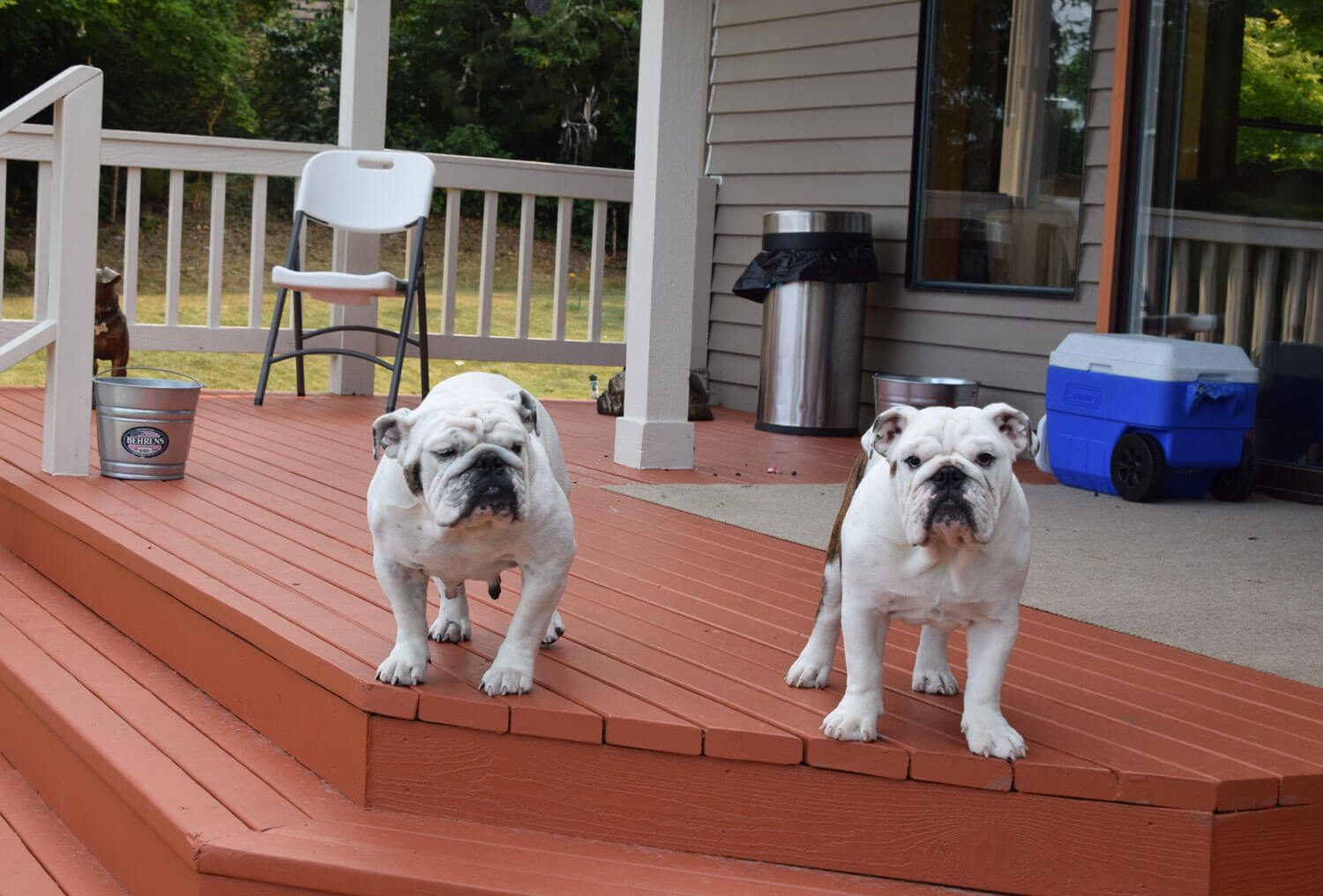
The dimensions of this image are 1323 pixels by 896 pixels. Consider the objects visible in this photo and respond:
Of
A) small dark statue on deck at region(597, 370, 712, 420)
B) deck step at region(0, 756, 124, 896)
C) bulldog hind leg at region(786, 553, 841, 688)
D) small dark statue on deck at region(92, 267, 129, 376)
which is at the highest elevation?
small dark statue on deck at region(92, 267, 129, 376)

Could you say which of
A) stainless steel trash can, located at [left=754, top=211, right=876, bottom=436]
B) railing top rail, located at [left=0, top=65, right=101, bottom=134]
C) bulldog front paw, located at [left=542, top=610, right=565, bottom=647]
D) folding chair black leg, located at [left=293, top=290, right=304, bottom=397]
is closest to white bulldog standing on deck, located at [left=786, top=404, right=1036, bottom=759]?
bulldog front paw, located at [left=542, top=610, right=565, bottom=647]

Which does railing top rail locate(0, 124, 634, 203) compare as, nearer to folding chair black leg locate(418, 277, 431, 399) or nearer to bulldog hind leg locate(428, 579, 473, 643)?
folding chair black leg locate(418, 277, 431, 399)

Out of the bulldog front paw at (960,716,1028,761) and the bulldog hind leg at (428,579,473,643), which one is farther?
the bulldog hind leg at (428,579,473,643)

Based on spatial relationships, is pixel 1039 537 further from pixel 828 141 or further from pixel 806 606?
pixel 828 141

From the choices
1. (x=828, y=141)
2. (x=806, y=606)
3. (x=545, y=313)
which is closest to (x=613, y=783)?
(x=806, y=606)

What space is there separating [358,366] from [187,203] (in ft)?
41.9

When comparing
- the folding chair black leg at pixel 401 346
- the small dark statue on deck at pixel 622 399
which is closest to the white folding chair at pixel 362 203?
the folding chair black leg at pixel 401 346

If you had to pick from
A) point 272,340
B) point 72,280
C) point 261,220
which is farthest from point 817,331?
point 72,280

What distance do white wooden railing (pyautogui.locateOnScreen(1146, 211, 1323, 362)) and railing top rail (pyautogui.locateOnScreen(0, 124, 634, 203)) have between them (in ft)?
10.0

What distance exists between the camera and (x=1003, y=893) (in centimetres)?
221

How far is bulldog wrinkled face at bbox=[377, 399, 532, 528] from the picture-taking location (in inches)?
82.7

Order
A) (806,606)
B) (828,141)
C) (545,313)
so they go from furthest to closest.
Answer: (545,313), (828,141), (806,606)

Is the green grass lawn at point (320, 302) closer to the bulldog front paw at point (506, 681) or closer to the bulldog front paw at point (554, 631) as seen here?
the bulldog front paw at point (554, 631)

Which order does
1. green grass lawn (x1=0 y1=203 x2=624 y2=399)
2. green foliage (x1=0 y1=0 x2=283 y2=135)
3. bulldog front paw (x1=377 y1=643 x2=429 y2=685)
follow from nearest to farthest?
1. bulldog front paw (x1=377 y1=643 x2=429 y2=685)
2. green grass lawn (x1=0 y1=203 x2=624 y2=399)
3. green foliage (x1=0 y1=0 x2=283 y2=135)
